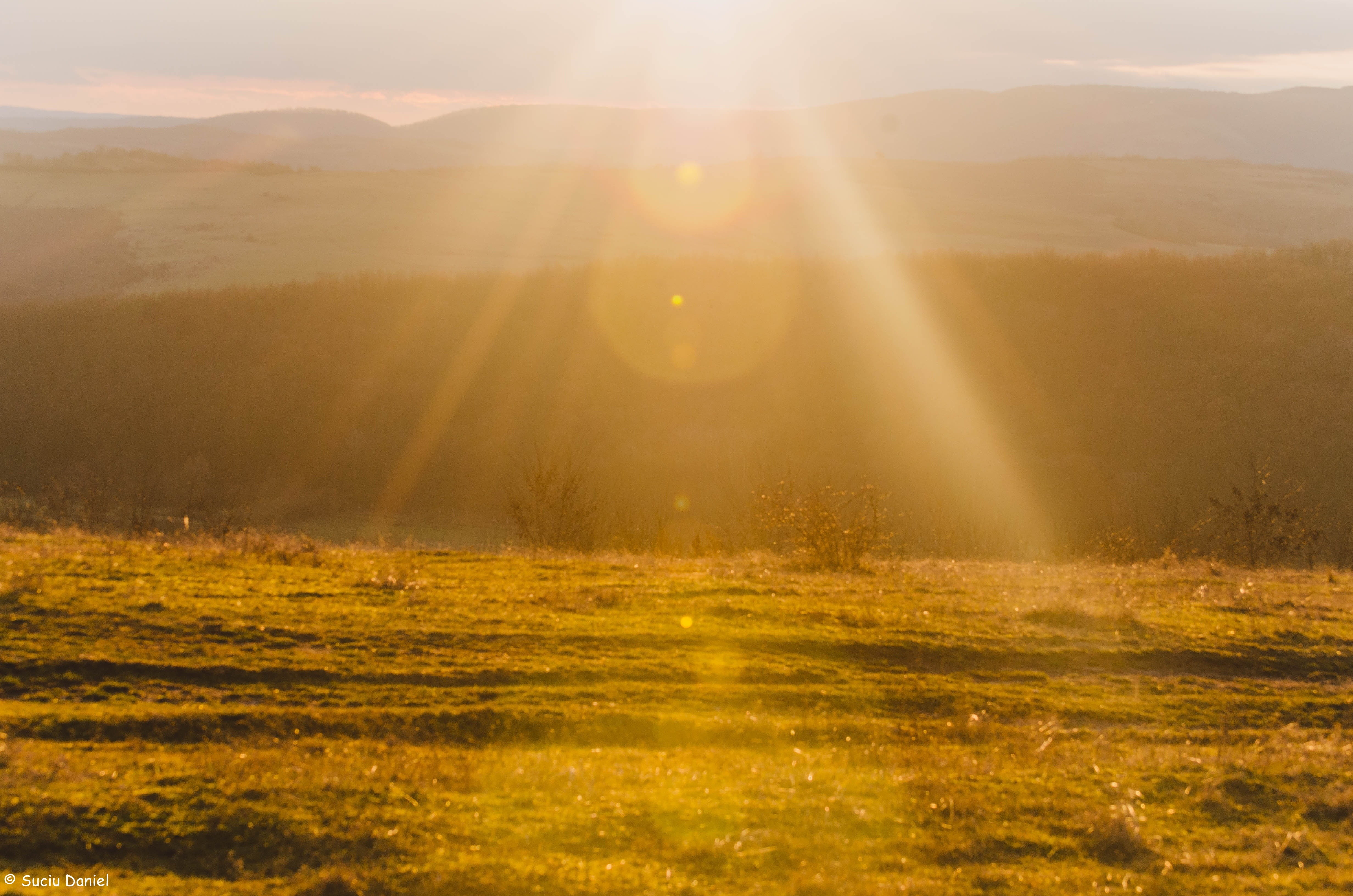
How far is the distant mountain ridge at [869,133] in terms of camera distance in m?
122

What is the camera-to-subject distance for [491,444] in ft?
111

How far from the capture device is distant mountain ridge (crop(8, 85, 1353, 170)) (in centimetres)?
12219

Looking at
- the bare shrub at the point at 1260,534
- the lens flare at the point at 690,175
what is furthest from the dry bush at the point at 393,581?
the lens flare at the point at 690,175

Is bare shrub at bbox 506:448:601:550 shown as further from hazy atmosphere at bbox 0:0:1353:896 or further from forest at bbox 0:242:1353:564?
forest at bbox 0:242:1353:564

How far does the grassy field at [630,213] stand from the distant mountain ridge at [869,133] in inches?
1010

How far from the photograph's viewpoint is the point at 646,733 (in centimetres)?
630

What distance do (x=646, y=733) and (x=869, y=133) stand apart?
160 meters

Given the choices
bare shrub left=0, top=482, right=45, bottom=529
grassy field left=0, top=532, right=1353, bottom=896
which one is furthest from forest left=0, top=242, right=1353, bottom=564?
grassy field left=0, top=532, right=1353, bottom=896

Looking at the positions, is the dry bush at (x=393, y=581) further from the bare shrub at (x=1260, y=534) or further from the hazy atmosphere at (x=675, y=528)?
the bare shrub at (x=1260, y=534)

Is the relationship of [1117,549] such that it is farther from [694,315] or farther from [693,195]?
[693,195]

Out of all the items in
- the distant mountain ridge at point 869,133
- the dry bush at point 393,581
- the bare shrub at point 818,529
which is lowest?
the bare shrub at point 818,529

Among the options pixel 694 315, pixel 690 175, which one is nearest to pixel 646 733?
pixel 694 315

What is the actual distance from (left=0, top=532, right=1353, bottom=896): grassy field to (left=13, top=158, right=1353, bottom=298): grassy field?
35155mm

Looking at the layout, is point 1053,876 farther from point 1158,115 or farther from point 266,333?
point 1158,115
